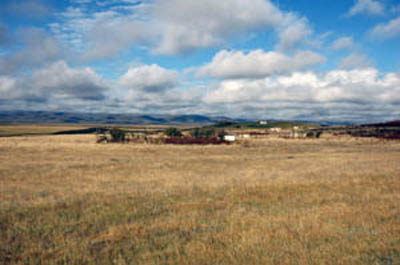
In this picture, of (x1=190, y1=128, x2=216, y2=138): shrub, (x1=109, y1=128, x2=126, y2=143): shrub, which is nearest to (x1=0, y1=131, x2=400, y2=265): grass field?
(x1=109, y1=128, x2=126, y2=143): shrub

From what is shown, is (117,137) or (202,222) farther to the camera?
(117,137)

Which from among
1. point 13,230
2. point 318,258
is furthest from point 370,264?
point 13,230

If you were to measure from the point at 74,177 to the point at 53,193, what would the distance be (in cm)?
583

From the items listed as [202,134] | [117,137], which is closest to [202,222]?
[117,137]

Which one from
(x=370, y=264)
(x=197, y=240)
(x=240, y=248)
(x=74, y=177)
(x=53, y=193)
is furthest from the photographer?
(x=74, y=177)

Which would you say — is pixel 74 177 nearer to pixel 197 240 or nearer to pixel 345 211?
pixel 197 240

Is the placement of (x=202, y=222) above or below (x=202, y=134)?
below

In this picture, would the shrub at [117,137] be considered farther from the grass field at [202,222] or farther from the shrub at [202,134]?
the grass field at [202,222]

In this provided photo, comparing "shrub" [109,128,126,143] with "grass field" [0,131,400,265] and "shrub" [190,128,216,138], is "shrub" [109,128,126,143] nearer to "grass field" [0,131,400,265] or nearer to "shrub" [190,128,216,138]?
"shrub" [190,128,216,138]

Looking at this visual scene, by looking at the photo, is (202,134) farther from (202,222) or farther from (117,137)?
(202,222)

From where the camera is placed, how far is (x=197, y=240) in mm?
8766

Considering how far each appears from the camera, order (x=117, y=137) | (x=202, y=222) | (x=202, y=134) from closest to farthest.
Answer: (x=202, y=222), (x=117, y=137), (x=202, y=134)

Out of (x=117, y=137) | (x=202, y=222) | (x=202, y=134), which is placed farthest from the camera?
(x=202, y=134)

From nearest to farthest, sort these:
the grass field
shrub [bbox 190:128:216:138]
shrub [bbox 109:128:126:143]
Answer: the grass field < shrub [bbox 109:128:126:143] < shrub [bbox 190:128:216:138]
